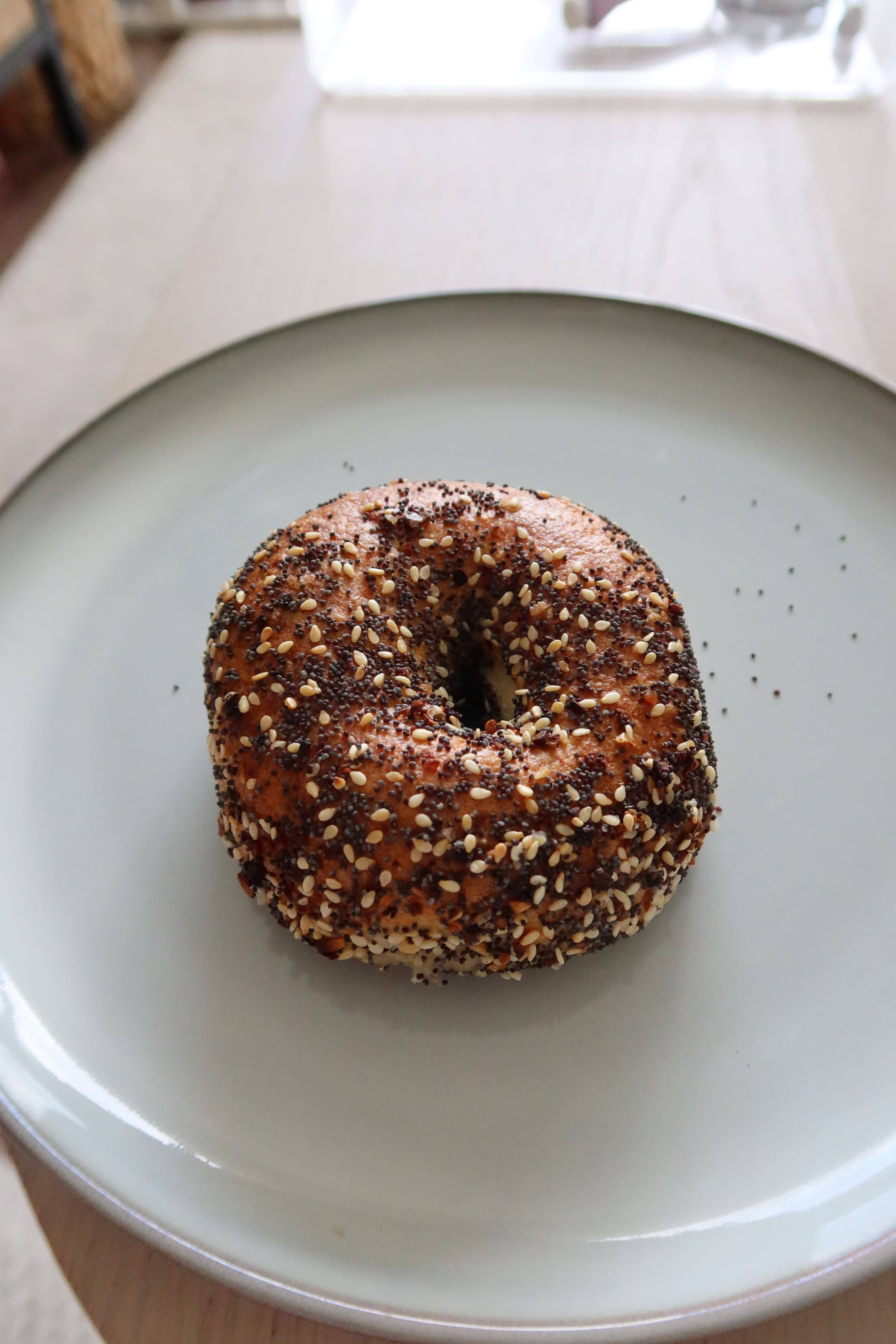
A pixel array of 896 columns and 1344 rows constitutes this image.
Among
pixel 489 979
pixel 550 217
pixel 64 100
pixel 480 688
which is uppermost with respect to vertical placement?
pixel 64 100

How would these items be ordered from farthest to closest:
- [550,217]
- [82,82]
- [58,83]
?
[82,82]
[58,83]
[550,217]

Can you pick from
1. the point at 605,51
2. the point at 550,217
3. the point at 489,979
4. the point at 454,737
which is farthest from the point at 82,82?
the point at 489,979

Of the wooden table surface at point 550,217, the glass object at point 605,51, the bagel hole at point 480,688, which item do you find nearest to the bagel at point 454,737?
the bagel hole at point 480,688

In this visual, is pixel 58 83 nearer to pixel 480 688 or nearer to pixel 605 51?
pixel 605 51

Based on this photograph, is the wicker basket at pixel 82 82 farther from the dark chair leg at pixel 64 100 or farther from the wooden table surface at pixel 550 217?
the wooden table surface at pixel 550 217

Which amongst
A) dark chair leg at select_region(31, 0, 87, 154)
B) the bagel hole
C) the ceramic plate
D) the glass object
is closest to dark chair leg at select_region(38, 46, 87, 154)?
dark chair leg at select_region(31, 0, 87, 154)

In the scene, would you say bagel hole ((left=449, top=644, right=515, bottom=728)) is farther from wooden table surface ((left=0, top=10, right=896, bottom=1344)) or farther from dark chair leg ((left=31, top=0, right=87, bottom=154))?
dark chair leg ((left=31, top=0, right=87, bottom=154))

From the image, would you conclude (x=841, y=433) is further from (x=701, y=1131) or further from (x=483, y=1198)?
(x=483, y=1198)
